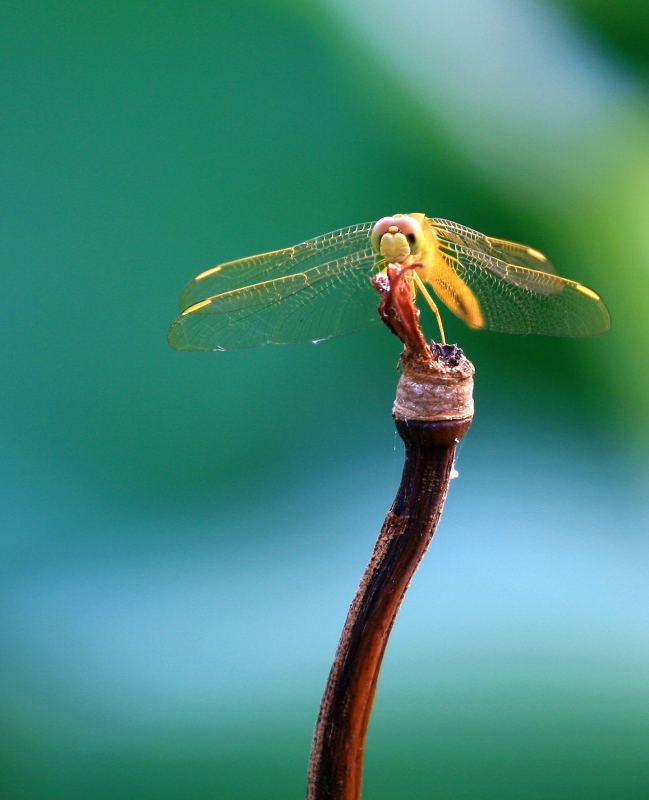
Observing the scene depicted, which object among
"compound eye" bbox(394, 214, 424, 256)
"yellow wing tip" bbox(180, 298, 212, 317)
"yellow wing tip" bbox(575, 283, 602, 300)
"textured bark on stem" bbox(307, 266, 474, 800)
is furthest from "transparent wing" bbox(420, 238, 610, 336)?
"textured bark on stem" bbox(307, 266, 474, 800)

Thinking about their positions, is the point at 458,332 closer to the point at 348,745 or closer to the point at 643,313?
the point at 643,313

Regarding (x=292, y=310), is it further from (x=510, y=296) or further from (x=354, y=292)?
(x=510, y=296)

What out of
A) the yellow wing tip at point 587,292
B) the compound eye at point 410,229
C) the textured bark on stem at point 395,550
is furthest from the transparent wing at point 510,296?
the textured bark on stem at point 395,550

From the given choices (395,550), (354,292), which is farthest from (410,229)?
(395,550)

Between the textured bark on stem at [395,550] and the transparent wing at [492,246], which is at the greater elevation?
the transparent wing at [492,246]

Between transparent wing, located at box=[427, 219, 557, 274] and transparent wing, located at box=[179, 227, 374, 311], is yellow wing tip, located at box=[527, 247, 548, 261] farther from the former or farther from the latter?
transparent wing, located at box=[179, 227, 374, 311]

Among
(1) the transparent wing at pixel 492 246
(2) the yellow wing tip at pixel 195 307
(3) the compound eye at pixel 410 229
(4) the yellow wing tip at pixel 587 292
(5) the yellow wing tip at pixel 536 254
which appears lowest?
(2) the yellow wing tip at pixel 195 307

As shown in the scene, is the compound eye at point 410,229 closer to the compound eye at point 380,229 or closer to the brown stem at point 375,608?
the compound eye at point 380,229

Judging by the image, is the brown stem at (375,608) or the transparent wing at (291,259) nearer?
the brown stem at (375,608)

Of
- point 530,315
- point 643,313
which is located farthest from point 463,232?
point 643,313
